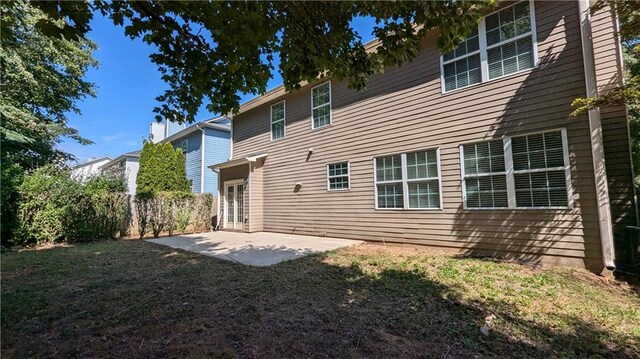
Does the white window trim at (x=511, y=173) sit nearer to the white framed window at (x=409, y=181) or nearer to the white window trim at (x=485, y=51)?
the white framed window at (x=409, y=181)

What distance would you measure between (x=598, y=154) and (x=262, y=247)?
7.47 metres

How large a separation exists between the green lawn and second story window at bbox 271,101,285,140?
22.2ft

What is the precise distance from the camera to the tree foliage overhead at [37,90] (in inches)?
419

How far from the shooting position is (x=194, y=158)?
18.0 meters

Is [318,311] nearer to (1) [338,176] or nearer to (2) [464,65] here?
(1) [338,176]

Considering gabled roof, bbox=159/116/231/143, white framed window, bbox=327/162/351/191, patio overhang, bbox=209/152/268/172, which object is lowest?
white framed window, bbox=327/162/351/191

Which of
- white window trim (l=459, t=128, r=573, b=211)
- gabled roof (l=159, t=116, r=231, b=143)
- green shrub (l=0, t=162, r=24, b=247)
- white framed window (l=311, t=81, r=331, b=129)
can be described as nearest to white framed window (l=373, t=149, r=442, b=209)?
white window trim (l=459, t=128, r=573, b=211)

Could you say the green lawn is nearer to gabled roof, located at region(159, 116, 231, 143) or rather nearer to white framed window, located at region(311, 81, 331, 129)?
white framed window, located at region(311, 81, 331, 129)

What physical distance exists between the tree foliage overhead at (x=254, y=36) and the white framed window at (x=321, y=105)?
6.08m

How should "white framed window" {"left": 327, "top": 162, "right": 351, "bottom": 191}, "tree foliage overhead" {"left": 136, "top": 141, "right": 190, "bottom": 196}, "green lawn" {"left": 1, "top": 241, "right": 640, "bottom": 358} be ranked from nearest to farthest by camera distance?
"green lawn" {"left": 1, "top": 241, "right": 640, "bottom": 358} < "white framed window" {"left": 327, "top": 162, "right": 351, "bottom": 191} < "tree foliage overhead" {"left": 136, "top": 141, "right": 190, "bottom": 196}

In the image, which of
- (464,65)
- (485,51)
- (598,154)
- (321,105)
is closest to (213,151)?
(321,105)

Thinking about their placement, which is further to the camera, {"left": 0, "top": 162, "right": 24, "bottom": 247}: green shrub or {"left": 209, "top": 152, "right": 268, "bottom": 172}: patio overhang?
{"left": 209, "top": 152, "right": 268, "bottom": 172}: patio overhang

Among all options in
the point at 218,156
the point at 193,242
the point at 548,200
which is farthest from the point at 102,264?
the point at 218,156

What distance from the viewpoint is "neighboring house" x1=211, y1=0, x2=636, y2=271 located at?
17.3 ft
